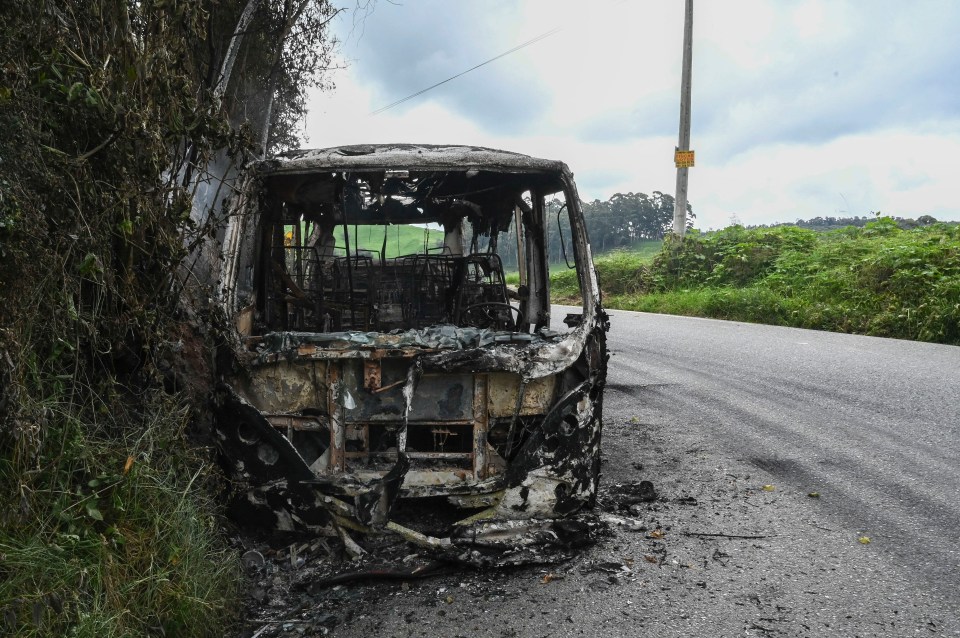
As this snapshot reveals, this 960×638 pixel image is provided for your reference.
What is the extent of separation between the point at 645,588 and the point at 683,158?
1392cm

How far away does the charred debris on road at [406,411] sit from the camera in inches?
121

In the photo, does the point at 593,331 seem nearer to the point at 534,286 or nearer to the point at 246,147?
the point at 534,286

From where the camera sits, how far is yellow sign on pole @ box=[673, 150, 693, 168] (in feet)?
50.5

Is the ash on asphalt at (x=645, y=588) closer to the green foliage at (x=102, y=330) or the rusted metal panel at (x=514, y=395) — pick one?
the green foliage at (x=102, y=330)

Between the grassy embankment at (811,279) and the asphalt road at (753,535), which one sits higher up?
the grassy embankment at (811,279)

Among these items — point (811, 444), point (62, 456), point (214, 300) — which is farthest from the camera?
point (811, 444)

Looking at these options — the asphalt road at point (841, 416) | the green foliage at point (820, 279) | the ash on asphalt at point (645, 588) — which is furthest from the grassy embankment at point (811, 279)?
the ash on asphalt at point (645, 588)

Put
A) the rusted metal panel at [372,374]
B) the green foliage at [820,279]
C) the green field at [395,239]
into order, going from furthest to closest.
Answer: the green foliage at [820,279] < the green field at [395,239] < the rusted metal panel at [372,374]

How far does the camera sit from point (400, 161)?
3.72 metres

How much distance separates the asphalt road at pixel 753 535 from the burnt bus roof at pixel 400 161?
180 centimetres

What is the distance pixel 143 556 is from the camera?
2.42 meters

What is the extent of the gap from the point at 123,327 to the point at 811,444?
4.03 metres

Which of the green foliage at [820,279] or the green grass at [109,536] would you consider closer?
the green grass at [109,536]

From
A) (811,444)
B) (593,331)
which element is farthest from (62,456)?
(811,444)
